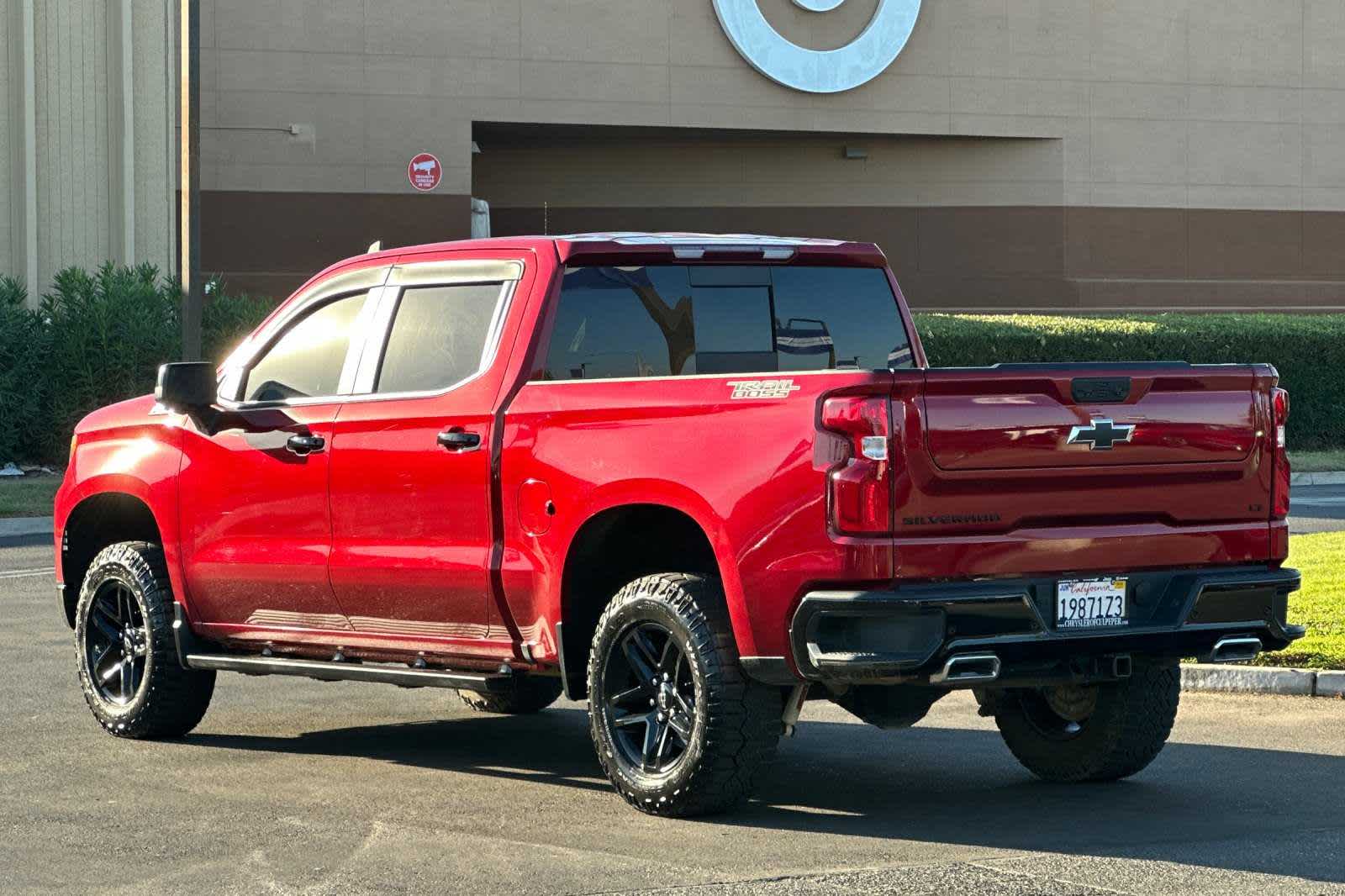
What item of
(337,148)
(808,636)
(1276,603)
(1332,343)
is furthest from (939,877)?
(337,148)

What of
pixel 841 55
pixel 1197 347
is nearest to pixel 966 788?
pixel 1197 347

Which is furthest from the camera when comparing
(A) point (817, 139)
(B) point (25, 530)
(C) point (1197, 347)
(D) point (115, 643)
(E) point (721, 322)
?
(A) point (817, 139)

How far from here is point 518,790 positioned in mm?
8250

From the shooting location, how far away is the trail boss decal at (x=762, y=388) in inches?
279

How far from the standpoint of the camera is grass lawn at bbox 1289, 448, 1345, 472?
2678 centimetres

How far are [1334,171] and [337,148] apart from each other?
17113 mm

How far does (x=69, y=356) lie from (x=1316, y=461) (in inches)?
607

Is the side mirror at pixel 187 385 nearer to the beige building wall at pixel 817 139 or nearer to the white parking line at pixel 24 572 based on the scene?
the white parking line at pixel 24 572

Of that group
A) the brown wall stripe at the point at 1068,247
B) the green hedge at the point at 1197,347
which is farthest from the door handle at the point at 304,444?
the brown wall stripe at the point at 1068,247

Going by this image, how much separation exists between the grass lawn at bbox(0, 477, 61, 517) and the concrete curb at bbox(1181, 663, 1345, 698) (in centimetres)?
1354

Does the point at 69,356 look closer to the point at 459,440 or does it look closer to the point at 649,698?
the point at 459,440

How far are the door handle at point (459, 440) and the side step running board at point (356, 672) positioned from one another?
2.83ft

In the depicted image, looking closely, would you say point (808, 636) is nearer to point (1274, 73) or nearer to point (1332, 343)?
point (1332, 343)

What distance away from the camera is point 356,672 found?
341 inches
